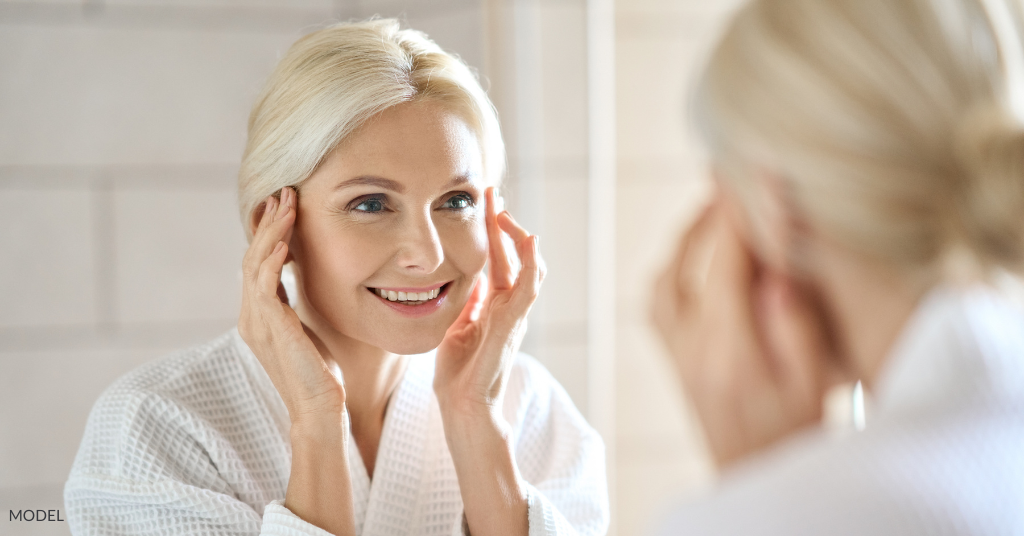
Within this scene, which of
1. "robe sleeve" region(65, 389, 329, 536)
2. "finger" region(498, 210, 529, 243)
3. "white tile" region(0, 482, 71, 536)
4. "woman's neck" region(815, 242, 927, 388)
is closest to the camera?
"woman's neck" region(815, 242, 927, 388)

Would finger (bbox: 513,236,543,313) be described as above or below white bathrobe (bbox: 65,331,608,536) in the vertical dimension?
above

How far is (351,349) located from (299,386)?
17 cm

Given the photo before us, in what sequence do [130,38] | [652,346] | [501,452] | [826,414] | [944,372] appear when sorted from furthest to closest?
[652,346] → [130,38] → [501,452] → [826,414] → [944,372]

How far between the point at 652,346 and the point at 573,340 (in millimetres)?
263

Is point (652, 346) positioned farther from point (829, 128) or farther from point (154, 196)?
point (829, 128)

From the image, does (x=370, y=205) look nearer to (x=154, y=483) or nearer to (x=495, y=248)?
(x=495, y=248)

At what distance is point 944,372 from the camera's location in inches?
23.0

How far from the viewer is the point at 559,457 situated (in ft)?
4.10

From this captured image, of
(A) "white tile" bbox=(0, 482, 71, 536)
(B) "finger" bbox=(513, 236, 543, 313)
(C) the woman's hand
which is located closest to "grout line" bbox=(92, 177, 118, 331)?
(A) "white tile" bbox=(0, 482, 71, 536)

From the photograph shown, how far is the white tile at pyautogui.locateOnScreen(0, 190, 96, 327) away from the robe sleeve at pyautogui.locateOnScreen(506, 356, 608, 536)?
1.00 meters

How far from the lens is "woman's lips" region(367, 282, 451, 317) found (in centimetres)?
110

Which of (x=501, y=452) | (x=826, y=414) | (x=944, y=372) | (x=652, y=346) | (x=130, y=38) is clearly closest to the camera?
(x=944, y=372)

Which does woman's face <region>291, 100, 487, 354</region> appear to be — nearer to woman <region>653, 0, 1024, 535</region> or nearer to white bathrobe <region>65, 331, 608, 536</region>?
white bathrobe <region>65, 331, 608, 536</region>

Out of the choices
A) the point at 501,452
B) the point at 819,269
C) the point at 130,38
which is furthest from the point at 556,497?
the point at 130,38
